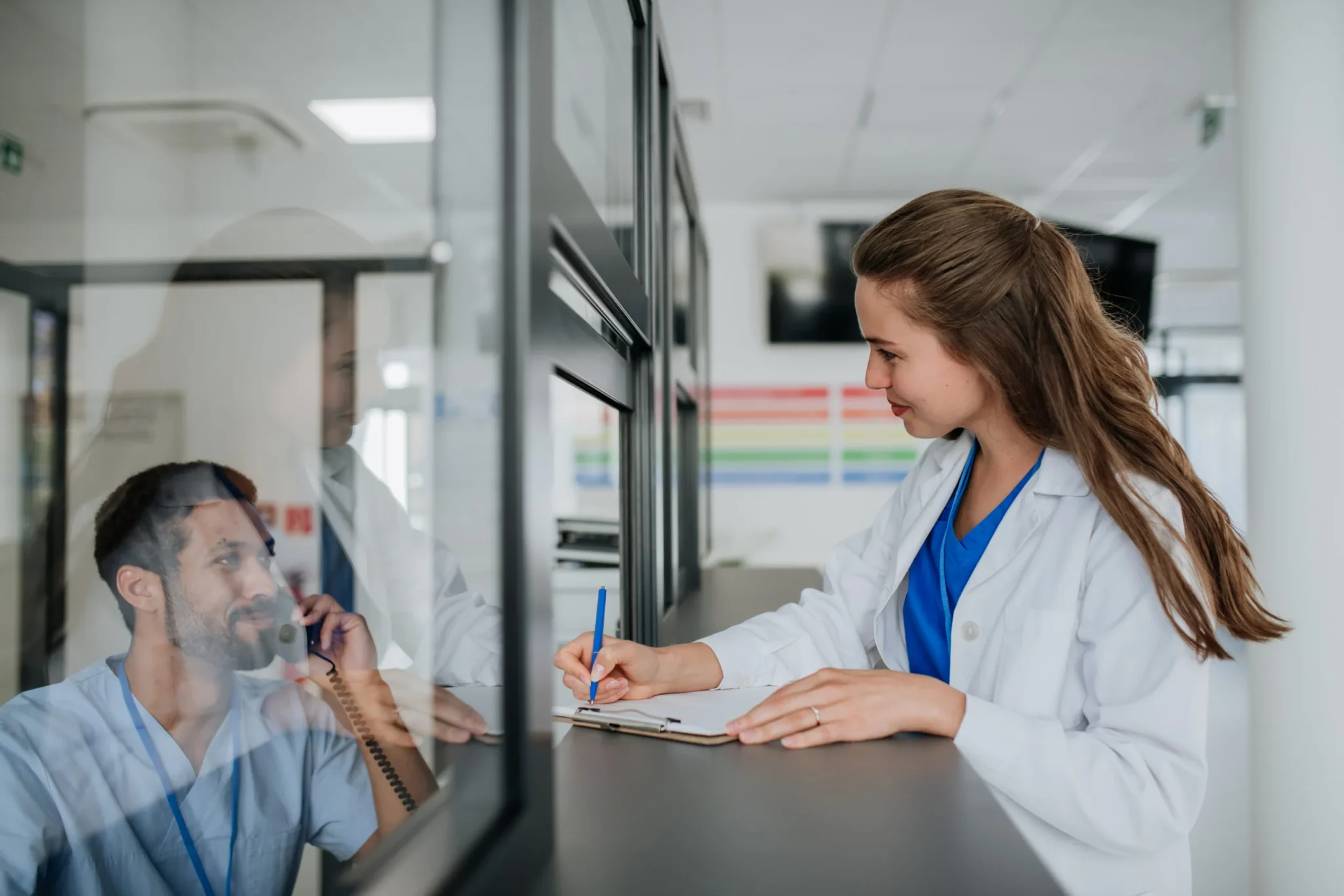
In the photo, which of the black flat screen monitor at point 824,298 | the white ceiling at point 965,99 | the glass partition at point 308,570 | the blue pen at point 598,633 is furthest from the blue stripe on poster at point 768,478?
the glass partition at point 308,570

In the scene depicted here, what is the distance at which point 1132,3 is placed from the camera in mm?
2826

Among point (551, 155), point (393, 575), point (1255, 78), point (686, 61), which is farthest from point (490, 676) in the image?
point (686, 61)

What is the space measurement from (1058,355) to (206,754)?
918 mm

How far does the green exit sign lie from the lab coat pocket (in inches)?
52.4

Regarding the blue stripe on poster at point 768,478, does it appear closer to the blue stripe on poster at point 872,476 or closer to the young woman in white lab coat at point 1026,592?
the blue stripe on poster at point 872,476

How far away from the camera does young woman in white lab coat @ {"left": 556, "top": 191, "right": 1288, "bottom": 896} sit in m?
0.86

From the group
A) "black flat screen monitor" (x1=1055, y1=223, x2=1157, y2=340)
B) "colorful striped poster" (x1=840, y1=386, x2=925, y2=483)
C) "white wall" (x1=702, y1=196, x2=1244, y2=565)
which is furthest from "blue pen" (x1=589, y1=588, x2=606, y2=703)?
"black flat screen monitor" (x1=1055, y1=223, x2=1157, y2=340)

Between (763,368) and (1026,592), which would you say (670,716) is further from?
(763,368)

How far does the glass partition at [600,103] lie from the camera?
2.91ft

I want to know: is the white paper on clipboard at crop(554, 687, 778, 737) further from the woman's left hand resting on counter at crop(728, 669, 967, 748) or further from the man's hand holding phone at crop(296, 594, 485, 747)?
the man's hand holding phone at crop(296, 594, 485, 747)

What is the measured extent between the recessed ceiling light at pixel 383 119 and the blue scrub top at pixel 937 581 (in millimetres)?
810

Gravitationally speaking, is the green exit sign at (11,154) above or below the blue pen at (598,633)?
above

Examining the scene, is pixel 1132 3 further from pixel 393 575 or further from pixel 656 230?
pixel 393 575

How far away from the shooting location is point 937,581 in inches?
47.8
